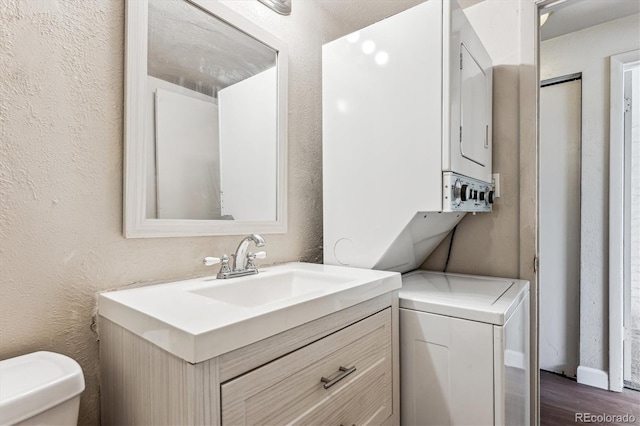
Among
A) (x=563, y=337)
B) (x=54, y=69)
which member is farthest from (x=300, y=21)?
(x=563, y=337)

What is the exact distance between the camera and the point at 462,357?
118cm

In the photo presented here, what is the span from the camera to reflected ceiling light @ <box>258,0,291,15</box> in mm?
1642

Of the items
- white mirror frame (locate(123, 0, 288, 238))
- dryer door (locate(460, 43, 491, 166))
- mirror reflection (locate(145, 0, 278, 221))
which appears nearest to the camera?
white mirror frame (locate(123, 0, 288, 238))

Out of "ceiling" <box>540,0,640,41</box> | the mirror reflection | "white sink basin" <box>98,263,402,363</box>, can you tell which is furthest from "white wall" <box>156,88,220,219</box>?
"ceiling" <box>540,0,640,41</box>

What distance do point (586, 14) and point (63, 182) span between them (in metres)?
3.13

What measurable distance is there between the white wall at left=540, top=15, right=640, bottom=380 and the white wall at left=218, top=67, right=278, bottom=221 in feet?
7.51

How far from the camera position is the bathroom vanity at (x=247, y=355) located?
71 cm

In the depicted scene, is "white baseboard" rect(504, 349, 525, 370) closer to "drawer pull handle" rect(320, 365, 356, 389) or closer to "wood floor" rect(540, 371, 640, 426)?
"drawer pull handle" rect(320, 365, 356, 389)

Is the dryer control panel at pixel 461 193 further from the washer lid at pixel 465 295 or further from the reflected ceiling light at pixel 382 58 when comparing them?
the reflected ceiling light at pixel 382 58

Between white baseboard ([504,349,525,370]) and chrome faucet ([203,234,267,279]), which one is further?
chrome faucet ([203,234,267,279])

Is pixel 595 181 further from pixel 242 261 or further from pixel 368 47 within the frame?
pixel 242 261

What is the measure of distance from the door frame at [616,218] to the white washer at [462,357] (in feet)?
4.70

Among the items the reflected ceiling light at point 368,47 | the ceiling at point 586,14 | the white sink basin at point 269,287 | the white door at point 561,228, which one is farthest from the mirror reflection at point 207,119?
the white door at point 561,228

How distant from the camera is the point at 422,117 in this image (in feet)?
4.53
